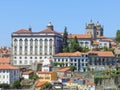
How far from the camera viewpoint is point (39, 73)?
83.6 meters

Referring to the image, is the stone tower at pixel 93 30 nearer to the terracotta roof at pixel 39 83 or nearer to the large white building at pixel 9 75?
the large white building at pixel 9 75

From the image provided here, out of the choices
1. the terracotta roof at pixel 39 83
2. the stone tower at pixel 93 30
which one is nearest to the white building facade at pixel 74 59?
the terracotta roof at pixel 39 83

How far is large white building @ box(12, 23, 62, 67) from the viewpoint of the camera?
9412cm

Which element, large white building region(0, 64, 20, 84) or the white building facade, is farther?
the white building facade

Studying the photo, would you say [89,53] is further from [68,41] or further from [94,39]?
[94,39]

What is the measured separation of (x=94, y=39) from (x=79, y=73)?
110 feet

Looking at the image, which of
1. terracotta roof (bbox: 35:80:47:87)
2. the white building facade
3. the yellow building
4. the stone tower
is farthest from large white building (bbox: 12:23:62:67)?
the stone tower

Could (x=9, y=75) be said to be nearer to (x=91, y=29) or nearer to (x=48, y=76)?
(x=48, y=76)

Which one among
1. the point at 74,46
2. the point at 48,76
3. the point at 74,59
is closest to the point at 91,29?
the point at 74,46

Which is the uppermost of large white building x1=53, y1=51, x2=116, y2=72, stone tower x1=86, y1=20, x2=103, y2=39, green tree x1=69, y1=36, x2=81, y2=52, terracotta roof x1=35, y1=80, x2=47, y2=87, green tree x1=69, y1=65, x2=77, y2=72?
stone tower x1=86, y1=20, x2=103, y2=39

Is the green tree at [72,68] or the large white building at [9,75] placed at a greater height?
the green tree at [72,68]

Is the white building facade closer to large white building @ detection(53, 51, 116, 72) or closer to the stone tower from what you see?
large white building @ detection(53, 51, 116, 72)

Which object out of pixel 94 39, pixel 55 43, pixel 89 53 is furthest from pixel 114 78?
pixel 94 39

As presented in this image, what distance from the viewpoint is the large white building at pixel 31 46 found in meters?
94.1
